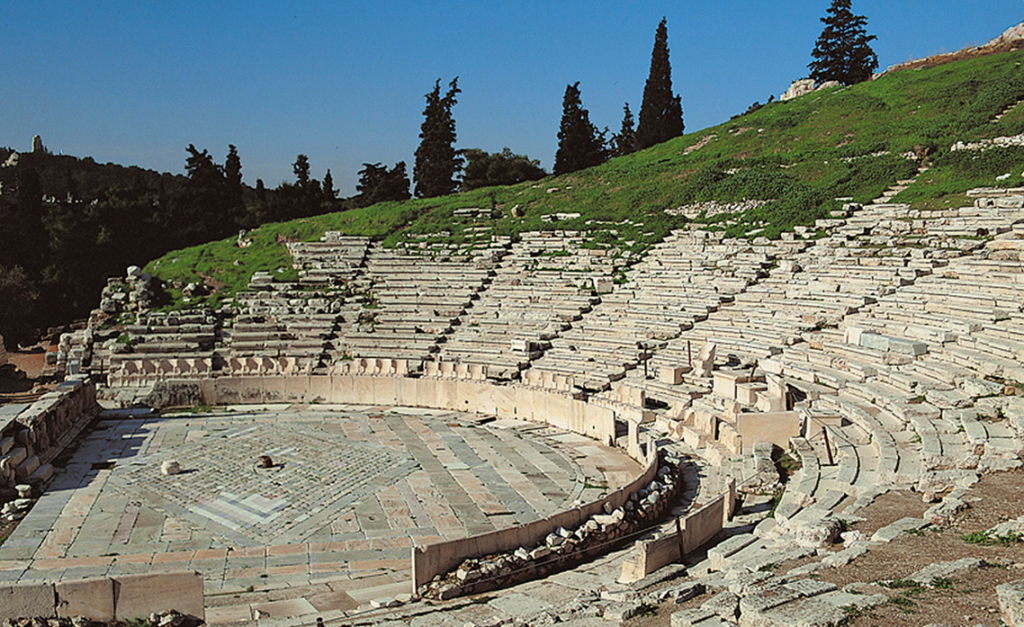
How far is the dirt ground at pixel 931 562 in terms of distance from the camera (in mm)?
6457

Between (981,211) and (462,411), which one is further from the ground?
(981,211)

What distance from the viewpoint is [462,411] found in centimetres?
2166

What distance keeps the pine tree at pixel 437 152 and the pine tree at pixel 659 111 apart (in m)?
11.3

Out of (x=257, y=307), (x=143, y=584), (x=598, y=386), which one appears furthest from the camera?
(x=257, y=307)

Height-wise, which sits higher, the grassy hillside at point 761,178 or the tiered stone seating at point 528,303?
the grassy hillside at point 761,178

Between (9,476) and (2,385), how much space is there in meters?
13.1

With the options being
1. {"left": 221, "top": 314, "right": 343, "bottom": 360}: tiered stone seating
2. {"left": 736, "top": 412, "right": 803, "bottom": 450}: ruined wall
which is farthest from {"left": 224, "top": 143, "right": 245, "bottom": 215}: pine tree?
{"left": 736, "top": 412, "right": 803, "bottom": 450}: ruined wall

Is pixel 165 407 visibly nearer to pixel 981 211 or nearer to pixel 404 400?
pixel 404 400

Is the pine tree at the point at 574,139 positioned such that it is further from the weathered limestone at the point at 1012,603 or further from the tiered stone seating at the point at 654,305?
the weathered limestone at the point at 1012,603

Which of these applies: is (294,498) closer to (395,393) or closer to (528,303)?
(395,393)

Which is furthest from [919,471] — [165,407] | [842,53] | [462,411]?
[842,53]

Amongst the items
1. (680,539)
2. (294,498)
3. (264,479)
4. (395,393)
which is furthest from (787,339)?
(264,479)

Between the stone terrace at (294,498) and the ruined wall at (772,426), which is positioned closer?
the stone terrace at (294,498)

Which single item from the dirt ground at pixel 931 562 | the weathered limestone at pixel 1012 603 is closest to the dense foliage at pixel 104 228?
the dirt ground at pixel 931 562
